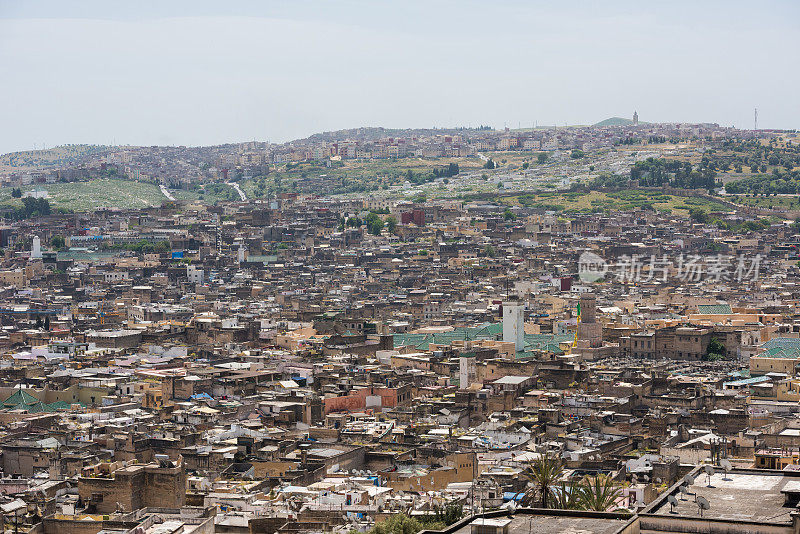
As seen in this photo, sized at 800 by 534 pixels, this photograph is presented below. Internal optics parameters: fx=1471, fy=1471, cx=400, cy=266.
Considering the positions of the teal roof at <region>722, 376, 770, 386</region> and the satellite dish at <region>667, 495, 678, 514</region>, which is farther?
the teal roof at <region>722, 376, 770, 386</region>

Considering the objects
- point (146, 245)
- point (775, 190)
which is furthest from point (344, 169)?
point (146, 245)

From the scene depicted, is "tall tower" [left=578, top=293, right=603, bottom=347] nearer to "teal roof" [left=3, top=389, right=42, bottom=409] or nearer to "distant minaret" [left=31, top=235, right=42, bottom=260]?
"teal roof" [left=3, top=389, right=42, bottom=409]

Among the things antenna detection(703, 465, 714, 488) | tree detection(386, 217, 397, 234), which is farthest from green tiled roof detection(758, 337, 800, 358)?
tree detection(386, 217, 397, 234)

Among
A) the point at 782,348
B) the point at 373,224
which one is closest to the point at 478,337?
the point at 782,348

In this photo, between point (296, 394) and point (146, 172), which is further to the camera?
point (146, 172)

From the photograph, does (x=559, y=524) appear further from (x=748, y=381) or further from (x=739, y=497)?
(x=748, y=381)

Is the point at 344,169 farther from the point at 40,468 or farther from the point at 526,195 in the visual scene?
the point at 40,468

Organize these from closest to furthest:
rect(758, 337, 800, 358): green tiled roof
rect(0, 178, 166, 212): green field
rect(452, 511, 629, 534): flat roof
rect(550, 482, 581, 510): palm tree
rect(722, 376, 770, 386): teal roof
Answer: rect(452, 511, 629, 534): flat roof → rect(550, 482, 581, 510): palm tree → rect(722, 376, 770, 386): teal roof → rect(758, 337, 800, 358): green tiled roof → rect(0, 178, 166, 212): green field
